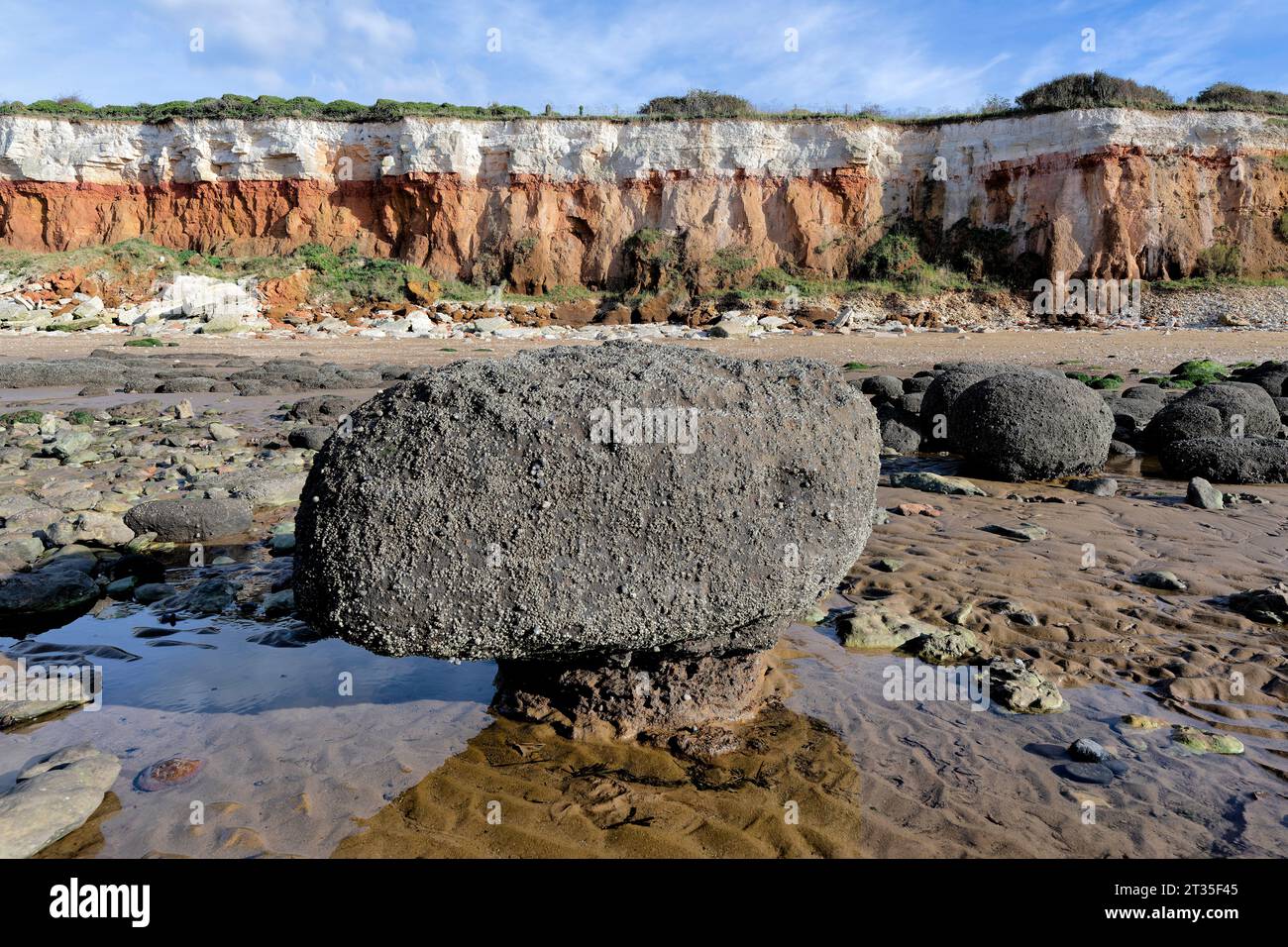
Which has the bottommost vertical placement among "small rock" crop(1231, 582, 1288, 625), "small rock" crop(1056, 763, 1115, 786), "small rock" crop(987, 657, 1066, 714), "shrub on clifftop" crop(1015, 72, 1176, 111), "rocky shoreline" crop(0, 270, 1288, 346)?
"small rock" crop(1056, 763, 1115, 786)

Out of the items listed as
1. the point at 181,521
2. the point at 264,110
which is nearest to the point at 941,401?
the point at 181,521

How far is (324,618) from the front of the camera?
2938mm

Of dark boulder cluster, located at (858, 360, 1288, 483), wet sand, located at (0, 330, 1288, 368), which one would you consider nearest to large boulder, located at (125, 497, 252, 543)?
dark boulder cluster, located at (858, 360, 1288, 483)

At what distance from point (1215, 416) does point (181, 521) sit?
10141 millimetres

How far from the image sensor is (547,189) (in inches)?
1318

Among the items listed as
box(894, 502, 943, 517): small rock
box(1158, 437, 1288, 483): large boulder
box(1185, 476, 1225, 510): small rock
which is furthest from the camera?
box(1158, 437, 1288, 483): large boulder

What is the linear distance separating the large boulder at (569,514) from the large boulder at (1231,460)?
20.9 ft

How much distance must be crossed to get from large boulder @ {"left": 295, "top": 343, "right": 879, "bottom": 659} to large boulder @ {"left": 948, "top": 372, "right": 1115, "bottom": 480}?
5.14 m

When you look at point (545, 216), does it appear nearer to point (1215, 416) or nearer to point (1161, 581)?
point (1215, 416)

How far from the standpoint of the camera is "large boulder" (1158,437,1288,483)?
7461 millimetres

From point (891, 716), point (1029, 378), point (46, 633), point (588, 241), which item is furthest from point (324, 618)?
point (588, 241)

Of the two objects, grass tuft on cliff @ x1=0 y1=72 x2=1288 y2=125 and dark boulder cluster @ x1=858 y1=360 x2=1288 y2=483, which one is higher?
grass tuft on cliff @ x1=0 y1=72 x2=1288 y2=125

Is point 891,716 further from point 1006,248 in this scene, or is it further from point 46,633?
point 1006,248

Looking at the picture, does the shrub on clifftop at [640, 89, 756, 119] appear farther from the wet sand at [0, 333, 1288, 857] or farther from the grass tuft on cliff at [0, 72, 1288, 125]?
the wet sand at [0, 333, 1288, 857]
